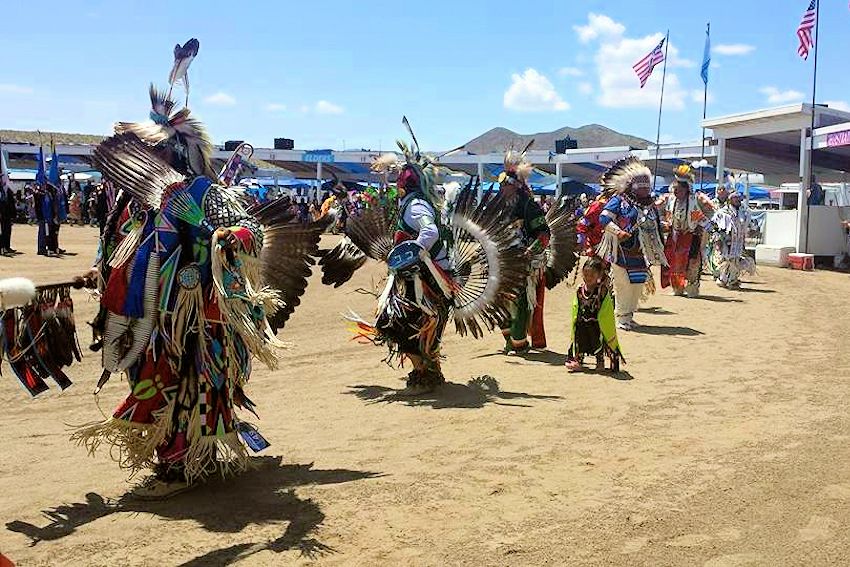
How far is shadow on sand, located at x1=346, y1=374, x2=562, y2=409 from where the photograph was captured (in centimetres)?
596

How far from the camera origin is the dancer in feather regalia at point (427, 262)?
5.98 m

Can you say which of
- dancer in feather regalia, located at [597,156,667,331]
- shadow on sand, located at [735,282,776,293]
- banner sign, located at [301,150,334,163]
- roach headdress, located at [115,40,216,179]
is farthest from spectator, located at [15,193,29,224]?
roach headdress, located at [115,40,216,179]

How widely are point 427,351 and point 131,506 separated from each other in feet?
8.95

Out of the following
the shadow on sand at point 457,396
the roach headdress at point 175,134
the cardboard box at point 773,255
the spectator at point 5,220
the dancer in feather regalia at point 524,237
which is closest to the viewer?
the roach headdress at point 175,134

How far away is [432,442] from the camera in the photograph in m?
4.97

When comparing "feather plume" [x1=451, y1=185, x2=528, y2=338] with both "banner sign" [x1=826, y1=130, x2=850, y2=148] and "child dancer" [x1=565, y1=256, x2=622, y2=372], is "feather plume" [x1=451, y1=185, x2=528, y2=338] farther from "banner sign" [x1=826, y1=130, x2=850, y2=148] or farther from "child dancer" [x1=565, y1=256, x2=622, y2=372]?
"banner sign" [x1=826, y1=130, x2=850, y2=148]

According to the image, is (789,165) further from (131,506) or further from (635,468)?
(131,506)

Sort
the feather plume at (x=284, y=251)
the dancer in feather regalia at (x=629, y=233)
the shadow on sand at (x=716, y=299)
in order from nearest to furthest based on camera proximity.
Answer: the feather plume at (x=284, y=251) → the dancer in feather regalia at (x=629, y=233) → the shadow on sand at (x=716, y=299)

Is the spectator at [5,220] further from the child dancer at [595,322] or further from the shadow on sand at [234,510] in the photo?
the shadow on sand at [234,510]

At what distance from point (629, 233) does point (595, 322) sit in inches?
86.2

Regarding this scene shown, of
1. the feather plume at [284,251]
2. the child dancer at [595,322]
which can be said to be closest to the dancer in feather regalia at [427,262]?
the child dancer at [595,322]

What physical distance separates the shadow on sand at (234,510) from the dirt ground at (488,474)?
0.01 metres

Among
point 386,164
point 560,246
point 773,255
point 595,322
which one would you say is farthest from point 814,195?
point 386,164

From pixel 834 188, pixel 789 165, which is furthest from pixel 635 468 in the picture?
pixel 834 188
